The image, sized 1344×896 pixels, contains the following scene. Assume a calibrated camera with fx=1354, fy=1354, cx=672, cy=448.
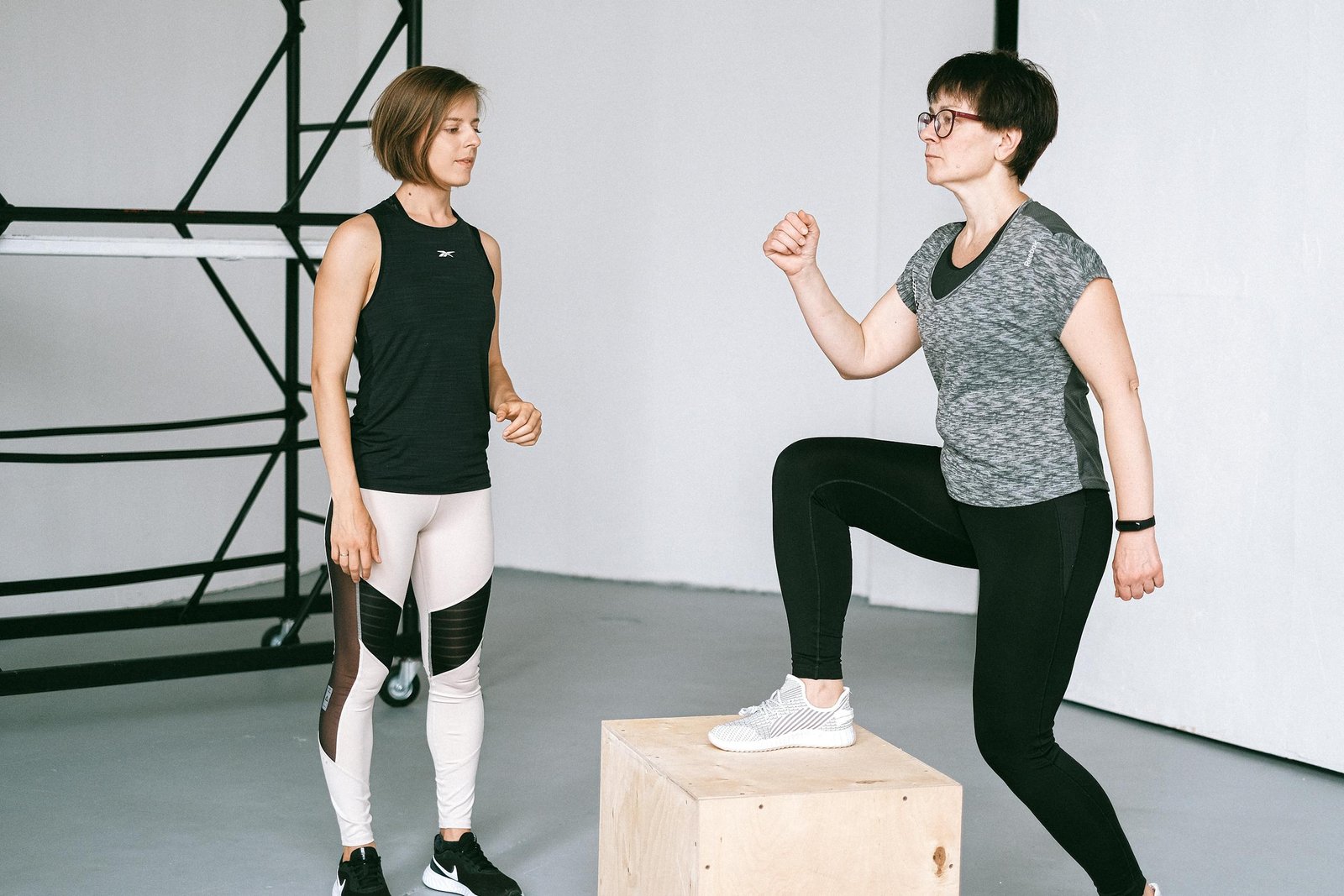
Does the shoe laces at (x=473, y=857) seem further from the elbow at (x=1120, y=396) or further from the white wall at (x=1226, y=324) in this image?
the white wall at (x=1226, y=324)

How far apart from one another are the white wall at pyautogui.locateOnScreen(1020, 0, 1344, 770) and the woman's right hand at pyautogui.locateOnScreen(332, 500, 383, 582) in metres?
2.56

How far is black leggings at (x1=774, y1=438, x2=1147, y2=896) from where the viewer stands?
2252mm

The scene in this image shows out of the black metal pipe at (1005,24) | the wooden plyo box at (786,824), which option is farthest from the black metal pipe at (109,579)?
the black metal pipe at (1005,24)

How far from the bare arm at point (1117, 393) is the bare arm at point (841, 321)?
0.37m

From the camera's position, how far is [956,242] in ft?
7.94

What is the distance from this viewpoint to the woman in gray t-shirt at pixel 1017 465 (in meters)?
2.21

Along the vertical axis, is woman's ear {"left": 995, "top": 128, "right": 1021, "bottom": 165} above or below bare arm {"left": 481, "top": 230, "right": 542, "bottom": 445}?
above

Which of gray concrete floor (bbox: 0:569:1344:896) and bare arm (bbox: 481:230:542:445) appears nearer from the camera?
bare arm (bbox: 481:230:542:445)

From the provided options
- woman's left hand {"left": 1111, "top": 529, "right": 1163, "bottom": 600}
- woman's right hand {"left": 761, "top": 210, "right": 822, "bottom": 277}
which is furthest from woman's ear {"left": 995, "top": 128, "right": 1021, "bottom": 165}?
woman's left hand {"left": 1111, "top": 529, "right": 1163, "bottom": 600}

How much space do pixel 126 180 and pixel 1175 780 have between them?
4.29 m

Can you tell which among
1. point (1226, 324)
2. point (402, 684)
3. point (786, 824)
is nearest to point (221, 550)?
point (402, 684)

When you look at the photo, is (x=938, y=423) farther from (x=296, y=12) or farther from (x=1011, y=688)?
(x=296, y=12)

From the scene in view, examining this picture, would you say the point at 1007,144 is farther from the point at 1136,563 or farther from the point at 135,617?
the point at 135,617

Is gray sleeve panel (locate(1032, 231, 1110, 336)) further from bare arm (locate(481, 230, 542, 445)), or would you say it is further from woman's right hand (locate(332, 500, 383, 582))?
woman's right hand (locate(332, 500, 383, 582))
